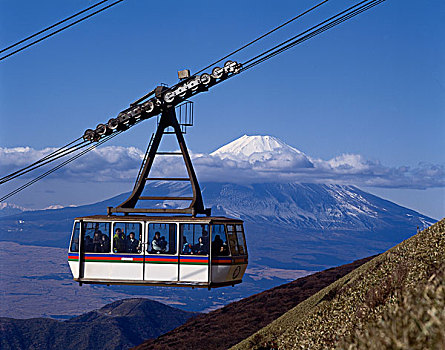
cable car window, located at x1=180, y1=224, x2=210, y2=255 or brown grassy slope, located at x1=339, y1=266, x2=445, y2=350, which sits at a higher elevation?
cable car window, located at x1=180, y1=224, x2=210, y2=255

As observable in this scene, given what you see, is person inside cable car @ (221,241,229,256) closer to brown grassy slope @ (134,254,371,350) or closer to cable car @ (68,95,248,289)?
cable car @ (68,95,248,289)

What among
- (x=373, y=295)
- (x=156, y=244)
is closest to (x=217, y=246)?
(x=156, y=244)

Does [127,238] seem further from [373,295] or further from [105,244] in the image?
[373,295]

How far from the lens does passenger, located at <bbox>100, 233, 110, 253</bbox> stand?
92.4 ft

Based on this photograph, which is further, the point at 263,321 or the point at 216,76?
the point at 263,321

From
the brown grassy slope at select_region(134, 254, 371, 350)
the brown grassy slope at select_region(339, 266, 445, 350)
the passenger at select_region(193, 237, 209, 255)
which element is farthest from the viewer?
the brown grassy slope at select_region(134, 254, 371, 350)

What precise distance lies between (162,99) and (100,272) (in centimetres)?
774

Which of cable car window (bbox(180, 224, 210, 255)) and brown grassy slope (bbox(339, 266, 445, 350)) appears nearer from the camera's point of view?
brown grassy slope (bbox(339, 266, 445, 350))

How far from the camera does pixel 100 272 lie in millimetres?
28281

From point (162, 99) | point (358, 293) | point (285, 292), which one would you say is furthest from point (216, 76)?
point (285, 292)

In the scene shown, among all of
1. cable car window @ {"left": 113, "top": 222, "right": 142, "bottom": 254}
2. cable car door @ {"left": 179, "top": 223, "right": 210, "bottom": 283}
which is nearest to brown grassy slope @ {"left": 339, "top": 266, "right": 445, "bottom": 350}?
cable car door @ {"left": 179, "top": 223, "right": 210, "bottom": 283}

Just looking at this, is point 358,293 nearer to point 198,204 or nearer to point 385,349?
point 198,204

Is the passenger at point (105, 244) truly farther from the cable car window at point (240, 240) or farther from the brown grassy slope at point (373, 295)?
the brown grassy slope at point (373, 295)

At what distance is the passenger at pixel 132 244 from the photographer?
27.9m
